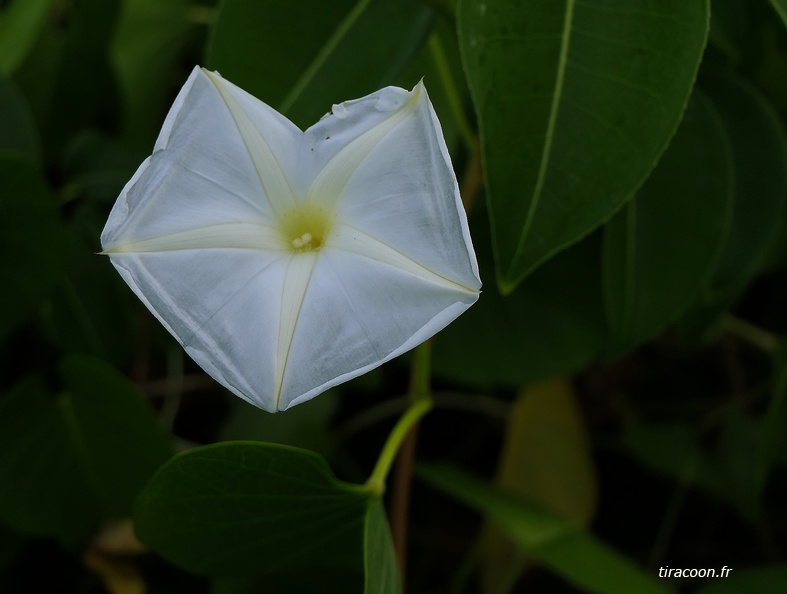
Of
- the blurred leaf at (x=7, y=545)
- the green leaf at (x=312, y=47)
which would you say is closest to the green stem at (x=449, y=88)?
the green leaf at (x=312, y=47)

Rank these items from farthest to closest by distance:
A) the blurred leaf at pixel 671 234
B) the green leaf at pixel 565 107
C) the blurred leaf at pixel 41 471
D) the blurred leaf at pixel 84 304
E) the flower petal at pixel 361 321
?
1. the blurred leaf at pixel 84 304
2. the blurred leaf at pixel 41 471
3. the blurred leaf at pixel 671 234
4. the green leaf at pixel 565 107
5. the flower petal at pixel 361 321

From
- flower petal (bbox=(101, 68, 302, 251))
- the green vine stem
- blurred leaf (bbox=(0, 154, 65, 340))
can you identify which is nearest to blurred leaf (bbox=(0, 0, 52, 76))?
blurred leaf (bbox=(0, 154, 65, 340))

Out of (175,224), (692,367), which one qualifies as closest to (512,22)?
(175,224)

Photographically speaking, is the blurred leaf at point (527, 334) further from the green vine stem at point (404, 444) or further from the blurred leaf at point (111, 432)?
the blurred leaf at point (111, 432)

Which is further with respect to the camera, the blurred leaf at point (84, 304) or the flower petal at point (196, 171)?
the blurred leaf at point (84, 304)

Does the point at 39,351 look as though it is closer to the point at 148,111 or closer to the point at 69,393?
the point at 69,393

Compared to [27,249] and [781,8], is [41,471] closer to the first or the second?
[27,249]
